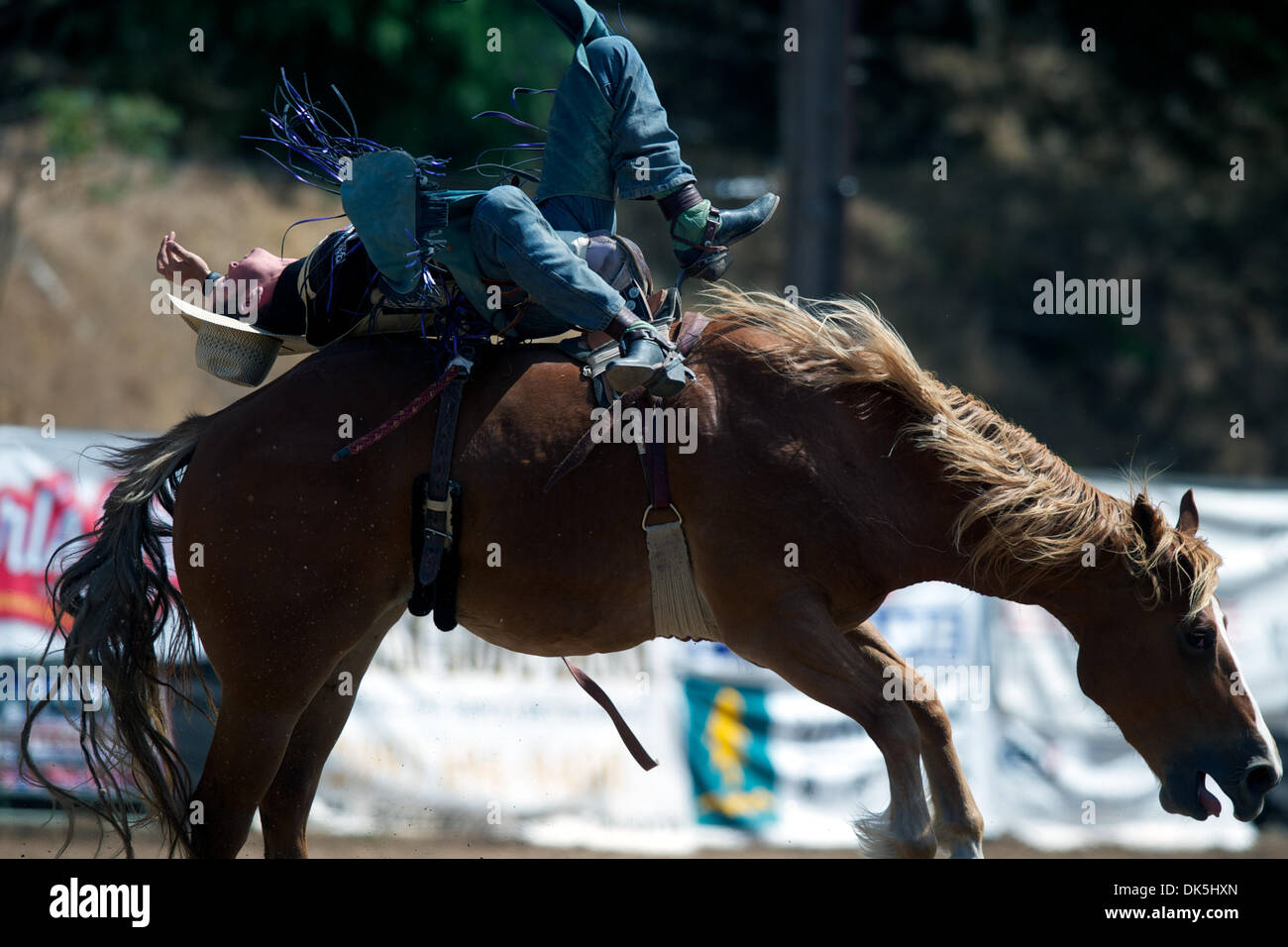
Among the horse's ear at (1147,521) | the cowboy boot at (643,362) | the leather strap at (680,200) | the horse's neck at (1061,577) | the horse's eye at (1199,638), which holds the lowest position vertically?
the horse's eye at (1199,638)

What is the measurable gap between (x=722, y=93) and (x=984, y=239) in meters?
4.14

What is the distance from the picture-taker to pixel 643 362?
3.43 m

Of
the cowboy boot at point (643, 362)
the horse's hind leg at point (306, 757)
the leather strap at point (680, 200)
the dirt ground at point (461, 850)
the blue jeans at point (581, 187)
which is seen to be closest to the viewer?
the cowboy boot at point (643, 362)

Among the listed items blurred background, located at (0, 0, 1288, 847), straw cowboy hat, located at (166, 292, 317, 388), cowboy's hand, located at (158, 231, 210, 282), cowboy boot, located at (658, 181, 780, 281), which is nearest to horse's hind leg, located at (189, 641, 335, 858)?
straw cowboy hat, located at (166, 292, 317, 388)

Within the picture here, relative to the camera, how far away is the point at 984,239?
17.3m

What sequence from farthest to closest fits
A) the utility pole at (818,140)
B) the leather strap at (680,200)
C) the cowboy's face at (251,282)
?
the utility pole at (818,140), the cowboy's face at (251,282), the leather strap at (680,200)

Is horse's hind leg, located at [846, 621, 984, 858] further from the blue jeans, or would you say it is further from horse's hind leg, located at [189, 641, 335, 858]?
horse's hind leg, located at [189, 641, 335, 858]

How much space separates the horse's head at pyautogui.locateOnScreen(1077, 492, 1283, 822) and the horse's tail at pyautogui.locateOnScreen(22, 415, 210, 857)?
→ 2.83 m

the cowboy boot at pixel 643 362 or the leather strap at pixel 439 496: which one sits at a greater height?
the cowboy boot at pixel 643 362

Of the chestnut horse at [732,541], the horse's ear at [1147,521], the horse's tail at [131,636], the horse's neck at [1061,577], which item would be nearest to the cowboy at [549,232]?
the chestnut horse at [732,541]

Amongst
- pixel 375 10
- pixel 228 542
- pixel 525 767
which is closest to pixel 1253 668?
pixel 525 767

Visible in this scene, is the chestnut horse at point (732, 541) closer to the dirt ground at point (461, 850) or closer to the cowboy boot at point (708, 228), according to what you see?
the cowboy boot at point (708, 228)

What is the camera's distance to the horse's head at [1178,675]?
368 centimetres
